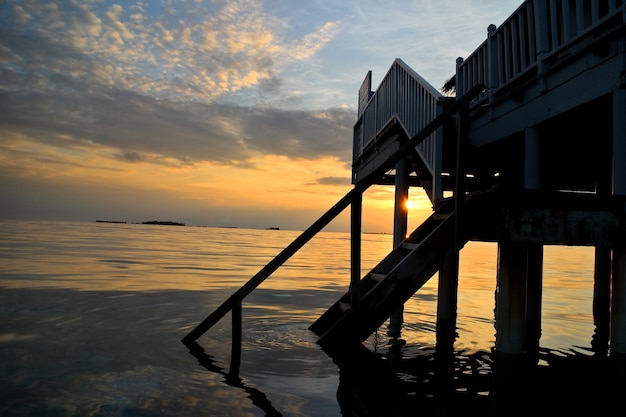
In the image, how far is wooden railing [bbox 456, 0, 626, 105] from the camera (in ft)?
20.1

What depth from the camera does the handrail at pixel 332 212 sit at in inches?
229

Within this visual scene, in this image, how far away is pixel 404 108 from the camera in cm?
1034

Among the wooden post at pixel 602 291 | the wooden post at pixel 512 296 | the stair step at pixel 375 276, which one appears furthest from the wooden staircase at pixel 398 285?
the wooden post at pixel 602 291

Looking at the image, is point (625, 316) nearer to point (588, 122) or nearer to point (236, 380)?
point (588, 122)

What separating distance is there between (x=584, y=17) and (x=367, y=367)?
5.26m

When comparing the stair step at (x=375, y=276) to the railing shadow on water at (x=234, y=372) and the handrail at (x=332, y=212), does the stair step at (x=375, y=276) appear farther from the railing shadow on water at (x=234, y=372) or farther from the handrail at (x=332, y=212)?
the railing shadow on water at (x=234, y=372)

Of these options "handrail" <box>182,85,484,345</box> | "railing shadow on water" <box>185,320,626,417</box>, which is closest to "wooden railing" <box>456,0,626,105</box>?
"handrail" <box>182,85,484,345</box>

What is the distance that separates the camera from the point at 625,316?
5383 mm

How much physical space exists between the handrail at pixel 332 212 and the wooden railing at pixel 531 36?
1544 mm

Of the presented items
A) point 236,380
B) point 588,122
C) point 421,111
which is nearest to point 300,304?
point 421,111

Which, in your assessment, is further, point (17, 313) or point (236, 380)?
point (17, 313)

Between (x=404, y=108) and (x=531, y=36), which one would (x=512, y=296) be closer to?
(x=531, y=36)

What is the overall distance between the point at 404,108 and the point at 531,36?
3450 mm

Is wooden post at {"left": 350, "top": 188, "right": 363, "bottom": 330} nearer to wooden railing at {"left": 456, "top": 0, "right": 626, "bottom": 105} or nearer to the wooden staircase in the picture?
the wooden staircase
